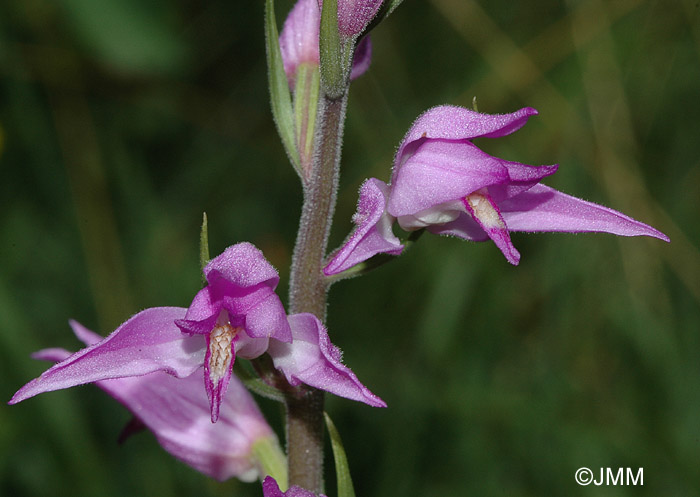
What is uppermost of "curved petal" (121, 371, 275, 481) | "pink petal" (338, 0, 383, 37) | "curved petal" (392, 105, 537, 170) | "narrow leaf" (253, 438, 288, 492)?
"pink petal" (338, 0, 383, 37)

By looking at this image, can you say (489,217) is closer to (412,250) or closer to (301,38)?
(301,38)

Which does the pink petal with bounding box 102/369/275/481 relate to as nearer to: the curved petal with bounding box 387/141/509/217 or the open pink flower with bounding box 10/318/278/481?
the open pink flower with bounding box 10/318/278/481

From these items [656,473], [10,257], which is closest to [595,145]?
[656,473]

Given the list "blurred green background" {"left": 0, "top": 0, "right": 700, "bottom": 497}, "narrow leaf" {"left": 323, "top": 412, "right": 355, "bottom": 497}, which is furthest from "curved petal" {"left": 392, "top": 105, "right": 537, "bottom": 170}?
"blurred green background" {"left": 0, "top": 0, "right": 700, "bottom": 497}

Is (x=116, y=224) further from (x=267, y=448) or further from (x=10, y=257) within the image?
(x=267, y=448)

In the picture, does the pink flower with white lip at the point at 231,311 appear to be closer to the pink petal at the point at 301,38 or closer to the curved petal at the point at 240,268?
the curved petal at the point at 240,268

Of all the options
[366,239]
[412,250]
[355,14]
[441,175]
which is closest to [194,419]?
[366,239]
